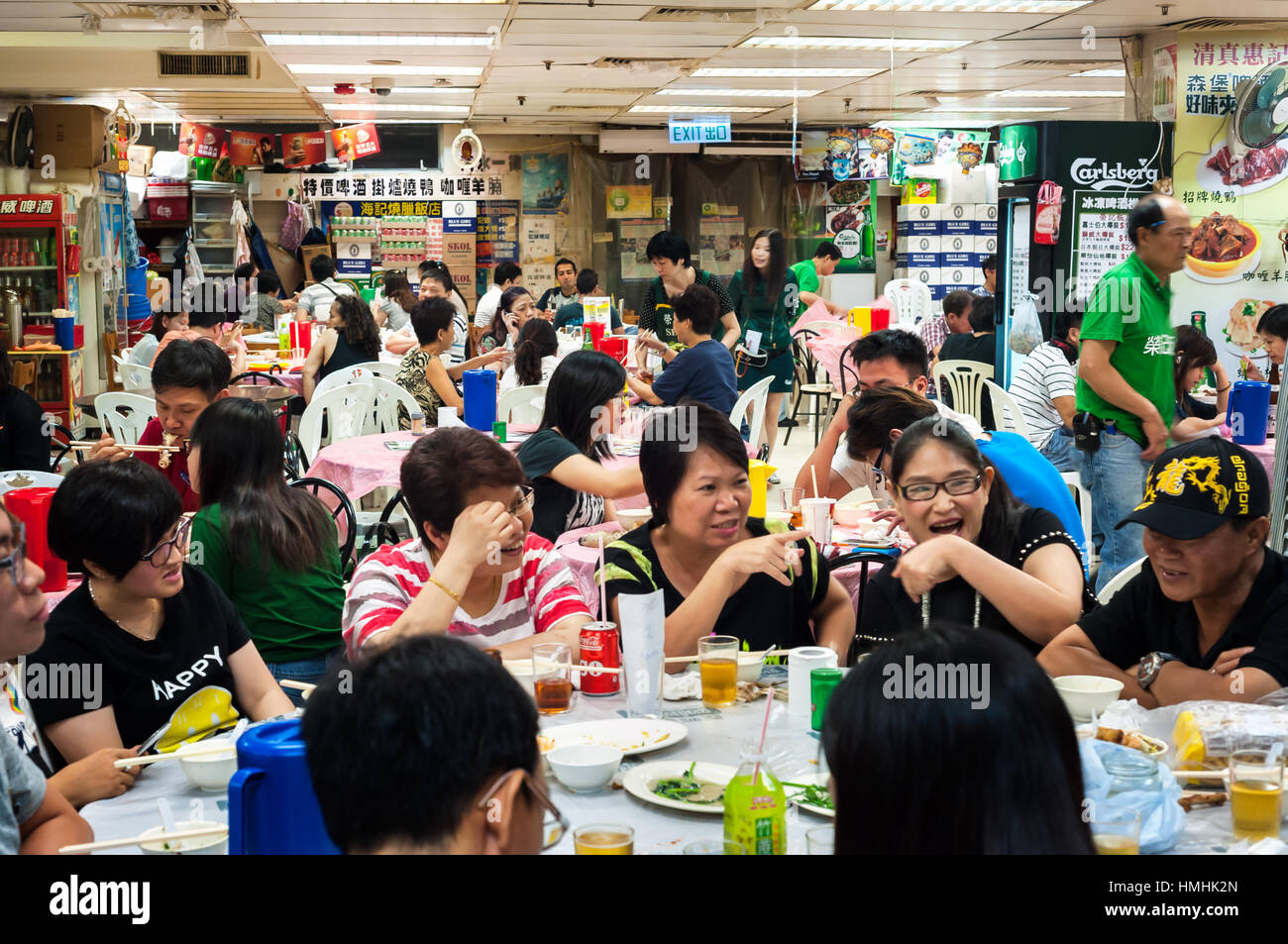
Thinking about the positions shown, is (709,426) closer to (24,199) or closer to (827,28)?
(827,28)

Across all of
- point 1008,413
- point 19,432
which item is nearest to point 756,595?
point 19,432

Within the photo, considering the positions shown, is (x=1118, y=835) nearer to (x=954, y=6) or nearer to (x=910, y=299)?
(x=954, y=6)

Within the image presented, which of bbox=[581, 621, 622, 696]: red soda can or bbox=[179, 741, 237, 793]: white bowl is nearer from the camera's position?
bbox=[179, 741, 237, 793]: white bowl

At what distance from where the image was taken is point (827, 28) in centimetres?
803

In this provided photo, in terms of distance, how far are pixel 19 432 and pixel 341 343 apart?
2.66m

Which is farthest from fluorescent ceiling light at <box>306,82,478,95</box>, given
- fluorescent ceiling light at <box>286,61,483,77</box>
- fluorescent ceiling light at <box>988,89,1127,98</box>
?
fluorescent ceiling light at <box>988,89,1127,98</box>

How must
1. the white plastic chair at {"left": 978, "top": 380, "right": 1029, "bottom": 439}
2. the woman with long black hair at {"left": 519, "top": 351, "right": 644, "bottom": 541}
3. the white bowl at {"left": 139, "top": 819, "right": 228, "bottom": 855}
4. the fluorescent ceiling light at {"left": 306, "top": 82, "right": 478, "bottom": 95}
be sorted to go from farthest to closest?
the fluorescent ceiling light at {"left": 306, "top": 82, "right": 478, "bottom": 95} < the white plastic chair at {"left": 978, "top": 380, "right": 1029, "bottom": 439} < the woman with long black hair at {"left": 519, "top": 351, "right": 644, "bottom": 541} < the white bowl at {"left": 139, "top": 819, "right": 228, "bottom": 855}

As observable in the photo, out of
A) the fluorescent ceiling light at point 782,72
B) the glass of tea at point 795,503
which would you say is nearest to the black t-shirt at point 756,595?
the glass of tea at point 795,503

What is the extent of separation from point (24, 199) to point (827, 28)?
252 inches

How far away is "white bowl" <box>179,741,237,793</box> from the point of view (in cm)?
193

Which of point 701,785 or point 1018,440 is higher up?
point 1018,440

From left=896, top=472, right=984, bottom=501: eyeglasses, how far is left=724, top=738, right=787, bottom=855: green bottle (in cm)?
120

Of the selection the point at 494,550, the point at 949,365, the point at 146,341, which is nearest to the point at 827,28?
the point at 949,365

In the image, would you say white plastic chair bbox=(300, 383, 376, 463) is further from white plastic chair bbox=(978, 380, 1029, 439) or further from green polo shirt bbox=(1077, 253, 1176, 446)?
green polo shirt bbox=(1077, 253, 1176, 446)
